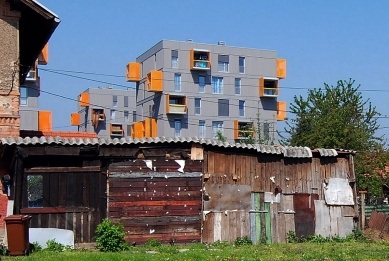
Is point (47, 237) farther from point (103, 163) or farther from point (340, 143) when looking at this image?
point (340, 143)

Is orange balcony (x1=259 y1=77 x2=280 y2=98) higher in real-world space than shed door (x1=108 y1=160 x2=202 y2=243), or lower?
higher

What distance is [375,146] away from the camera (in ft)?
127

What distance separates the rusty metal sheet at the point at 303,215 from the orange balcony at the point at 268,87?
189ft

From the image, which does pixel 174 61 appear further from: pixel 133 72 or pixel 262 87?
pixel 262 87

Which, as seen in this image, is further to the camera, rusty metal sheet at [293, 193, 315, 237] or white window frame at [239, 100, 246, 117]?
white window frame at [239, 100, 246, 117]

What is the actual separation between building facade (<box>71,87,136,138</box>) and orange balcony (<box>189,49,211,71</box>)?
23.8 metres

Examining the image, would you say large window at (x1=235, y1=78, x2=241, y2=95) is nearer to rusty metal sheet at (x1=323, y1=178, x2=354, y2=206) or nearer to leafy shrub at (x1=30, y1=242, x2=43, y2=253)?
rusty metal sheet at (x1=323, y1=178, x2=354, y2=206)

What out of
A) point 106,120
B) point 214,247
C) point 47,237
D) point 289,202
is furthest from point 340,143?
point 106,120

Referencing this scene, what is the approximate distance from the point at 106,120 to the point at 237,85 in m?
29.0

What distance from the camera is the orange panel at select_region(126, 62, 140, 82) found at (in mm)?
82312

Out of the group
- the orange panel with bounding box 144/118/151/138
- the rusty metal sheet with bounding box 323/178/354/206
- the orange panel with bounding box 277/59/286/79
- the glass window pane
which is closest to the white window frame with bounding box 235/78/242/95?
the orange panel with bounding box 277/59/286/79

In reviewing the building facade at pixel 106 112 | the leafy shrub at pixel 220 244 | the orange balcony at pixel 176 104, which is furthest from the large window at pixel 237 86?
the leafy shrub at pixel 220 244

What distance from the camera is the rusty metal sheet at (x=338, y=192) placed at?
2397 centimetres

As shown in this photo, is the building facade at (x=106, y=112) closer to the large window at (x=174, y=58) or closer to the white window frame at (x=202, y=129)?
the white window frame at (x=202, y=129)
